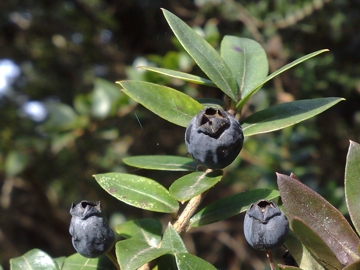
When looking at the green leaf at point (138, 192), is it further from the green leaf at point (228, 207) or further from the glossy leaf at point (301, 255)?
the glossy leaf at point (301, 255)

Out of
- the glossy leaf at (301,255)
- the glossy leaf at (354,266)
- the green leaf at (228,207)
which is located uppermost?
the glossy leaf at (354,266)

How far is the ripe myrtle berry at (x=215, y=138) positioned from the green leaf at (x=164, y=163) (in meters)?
0.10

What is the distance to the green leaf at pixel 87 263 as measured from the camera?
26.9 inches

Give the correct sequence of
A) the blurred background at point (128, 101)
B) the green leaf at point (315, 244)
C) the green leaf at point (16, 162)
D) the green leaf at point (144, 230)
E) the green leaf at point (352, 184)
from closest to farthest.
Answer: the green leaf at point (315, 244), the green leaf at point (352, 184), the green leaf at point (144, 230), the blurred background at point (128, 101), the green leaf at point (16, 162)

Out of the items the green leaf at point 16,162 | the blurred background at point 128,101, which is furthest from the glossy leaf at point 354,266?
the green leaf at point 16,162

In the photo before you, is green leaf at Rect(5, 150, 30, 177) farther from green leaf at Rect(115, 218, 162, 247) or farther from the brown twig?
the brown twig

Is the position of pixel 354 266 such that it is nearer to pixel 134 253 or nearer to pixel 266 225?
pixel 266 225

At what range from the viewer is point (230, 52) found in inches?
31.5

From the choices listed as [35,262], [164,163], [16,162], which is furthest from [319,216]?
[16,162]

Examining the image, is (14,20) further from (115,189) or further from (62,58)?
(115,189)

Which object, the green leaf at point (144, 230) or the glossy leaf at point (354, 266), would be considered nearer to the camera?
the glossy leaf at point (354, 266)

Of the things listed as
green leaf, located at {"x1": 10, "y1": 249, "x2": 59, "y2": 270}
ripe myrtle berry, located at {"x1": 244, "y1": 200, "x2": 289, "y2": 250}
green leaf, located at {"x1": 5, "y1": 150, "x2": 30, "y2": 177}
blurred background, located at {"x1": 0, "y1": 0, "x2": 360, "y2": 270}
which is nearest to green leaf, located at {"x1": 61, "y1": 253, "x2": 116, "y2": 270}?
green leaf, located at {"x1": 10, "y1": 249, "x2": 59, "y2": 270}

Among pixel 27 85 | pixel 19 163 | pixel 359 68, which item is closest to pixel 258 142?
pixel 359 68

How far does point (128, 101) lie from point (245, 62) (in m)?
0.97
